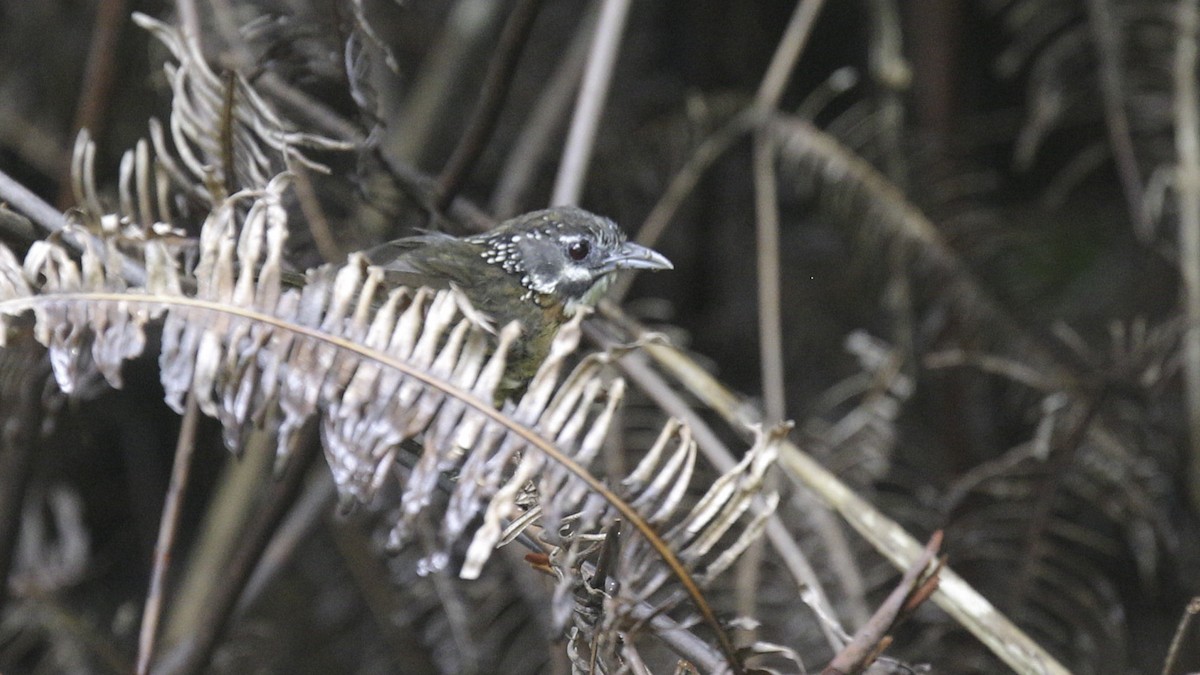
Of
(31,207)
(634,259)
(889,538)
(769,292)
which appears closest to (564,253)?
(634,259)

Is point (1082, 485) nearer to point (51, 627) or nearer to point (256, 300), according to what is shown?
point (256, 300)

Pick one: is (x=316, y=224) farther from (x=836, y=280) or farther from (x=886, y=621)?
(x=836, y=280)

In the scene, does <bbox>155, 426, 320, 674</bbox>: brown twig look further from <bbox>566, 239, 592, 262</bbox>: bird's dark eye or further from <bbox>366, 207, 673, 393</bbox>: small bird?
<bbox>566, 239, 592, 262</bbox>: bird's dark eye

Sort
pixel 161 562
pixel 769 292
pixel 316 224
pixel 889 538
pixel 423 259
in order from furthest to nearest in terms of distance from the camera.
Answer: pixel 769 292
pixel 316 224
pixel 423 259
pixel 889 538
pixel 161 562

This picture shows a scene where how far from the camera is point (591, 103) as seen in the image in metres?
2.98

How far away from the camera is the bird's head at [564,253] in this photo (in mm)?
2799

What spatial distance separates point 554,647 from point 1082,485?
5.17 ft

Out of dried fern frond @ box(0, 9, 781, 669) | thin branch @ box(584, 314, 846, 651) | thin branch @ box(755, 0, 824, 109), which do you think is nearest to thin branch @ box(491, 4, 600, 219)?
thin branch @ box(755, 0, 824, 109)

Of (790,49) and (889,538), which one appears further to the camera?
(790,49)

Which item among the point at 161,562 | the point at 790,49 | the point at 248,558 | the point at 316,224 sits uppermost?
the point at 790,49

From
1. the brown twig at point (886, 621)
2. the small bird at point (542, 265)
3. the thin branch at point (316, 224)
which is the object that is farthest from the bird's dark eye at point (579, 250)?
the brown twig at point (886, 621)

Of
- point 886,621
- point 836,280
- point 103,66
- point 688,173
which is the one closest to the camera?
point 886,621

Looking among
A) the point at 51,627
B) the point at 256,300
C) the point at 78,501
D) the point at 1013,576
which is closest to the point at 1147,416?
the point at 1013,576

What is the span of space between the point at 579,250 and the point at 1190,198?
180 centimetres
